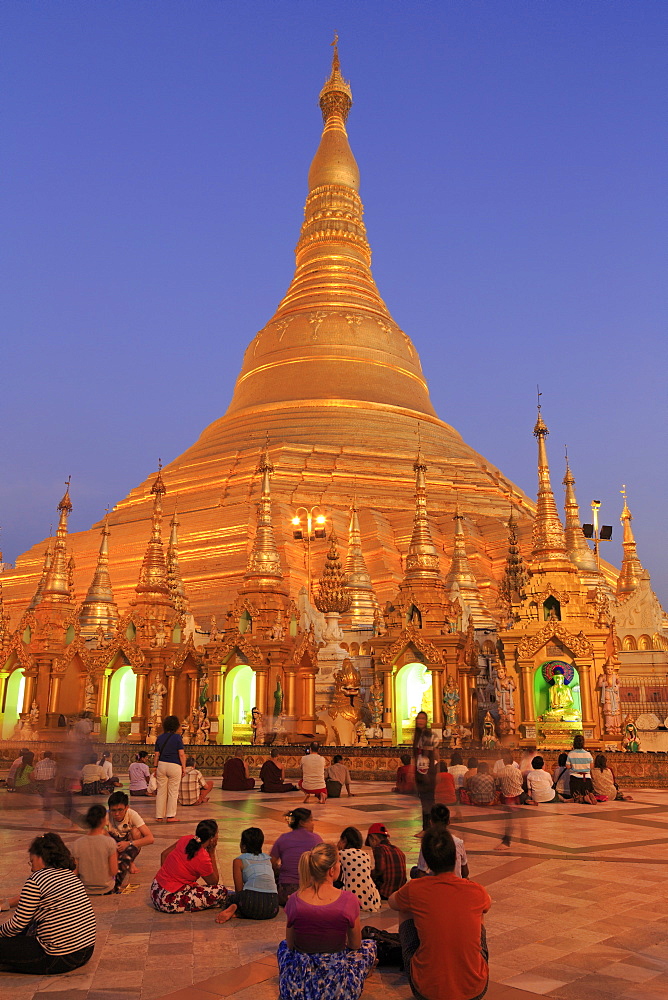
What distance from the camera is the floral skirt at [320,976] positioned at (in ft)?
14.7

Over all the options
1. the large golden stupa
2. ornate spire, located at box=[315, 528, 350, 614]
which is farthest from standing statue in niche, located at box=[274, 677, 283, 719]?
the large golden stupa

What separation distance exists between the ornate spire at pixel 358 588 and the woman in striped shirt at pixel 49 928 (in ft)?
81.0

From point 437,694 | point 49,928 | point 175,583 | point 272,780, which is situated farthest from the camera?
point 175,583

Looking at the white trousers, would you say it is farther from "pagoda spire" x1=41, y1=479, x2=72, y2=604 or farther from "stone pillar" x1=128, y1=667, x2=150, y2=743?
"pagoda spire" x1=41, y1=479, x2=72, y2=604

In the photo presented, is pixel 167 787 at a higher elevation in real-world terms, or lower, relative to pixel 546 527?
lower

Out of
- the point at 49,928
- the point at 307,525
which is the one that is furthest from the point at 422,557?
the point at 49,928

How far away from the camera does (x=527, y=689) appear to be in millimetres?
21031

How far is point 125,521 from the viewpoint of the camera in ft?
149

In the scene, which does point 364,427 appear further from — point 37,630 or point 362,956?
point 362,956

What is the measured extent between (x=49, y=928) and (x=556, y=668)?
1754 cm

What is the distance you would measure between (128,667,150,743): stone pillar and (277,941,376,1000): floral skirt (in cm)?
2027

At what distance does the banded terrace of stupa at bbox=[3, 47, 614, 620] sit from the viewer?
37938 millimetres

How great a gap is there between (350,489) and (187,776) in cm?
2915

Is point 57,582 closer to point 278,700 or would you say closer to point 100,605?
point 100,605
